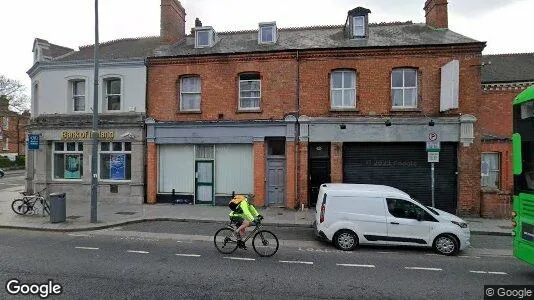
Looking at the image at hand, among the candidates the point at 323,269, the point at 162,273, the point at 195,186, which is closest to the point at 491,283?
the point at 323,269

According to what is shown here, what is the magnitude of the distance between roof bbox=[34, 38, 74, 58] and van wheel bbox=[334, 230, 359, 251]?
17.8m

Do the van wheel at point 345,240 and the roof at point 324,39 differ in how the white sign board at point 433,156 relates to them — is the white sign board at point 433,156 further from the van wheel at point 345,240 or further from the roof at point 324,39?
the van wheel at point 345,240

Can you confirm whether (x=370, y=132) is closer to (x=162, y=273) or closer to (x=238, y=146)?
(x=238, y=146)

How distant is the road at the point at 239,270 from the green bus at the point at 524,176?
75 cm

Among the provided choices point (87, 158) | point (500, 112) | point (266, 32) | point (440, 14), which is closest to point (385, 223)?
point (266, 32)

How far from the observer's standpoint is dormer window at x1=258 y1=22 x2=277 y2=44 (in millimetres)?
Result: 15789

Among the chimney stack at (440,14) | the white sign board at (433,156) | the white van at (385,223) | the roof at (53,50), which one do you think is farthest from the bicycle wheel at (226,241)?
the roof at (53,50)

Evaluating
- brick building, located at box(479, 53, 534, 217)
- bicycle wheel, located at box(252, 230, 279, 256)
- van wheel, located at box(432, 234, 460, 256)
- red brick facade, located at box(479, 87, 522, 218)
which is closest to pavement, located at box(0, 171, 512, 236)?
van wheel, located at box(432, 234, 460, 256)

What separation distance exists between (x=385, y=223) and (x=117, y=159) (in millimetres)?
13185

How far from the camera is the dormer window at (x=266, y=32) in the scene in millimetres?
15789

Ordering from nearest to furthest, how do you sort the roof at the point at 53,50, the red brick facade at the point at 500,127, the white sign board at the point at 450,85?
1. the white sign board at the point at 450,85
2. the roof at the point at 53,50
3. the red brick facade at the point at 500,127

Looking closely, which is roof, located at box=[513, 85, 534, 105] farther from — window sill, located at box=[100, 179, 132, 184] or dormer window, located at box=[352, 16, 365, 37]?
window sill, located at box=[100, 179, 132, 184]

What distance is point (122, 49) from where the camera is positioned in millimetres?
17828

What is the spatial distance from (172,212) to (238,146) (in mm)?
4267
